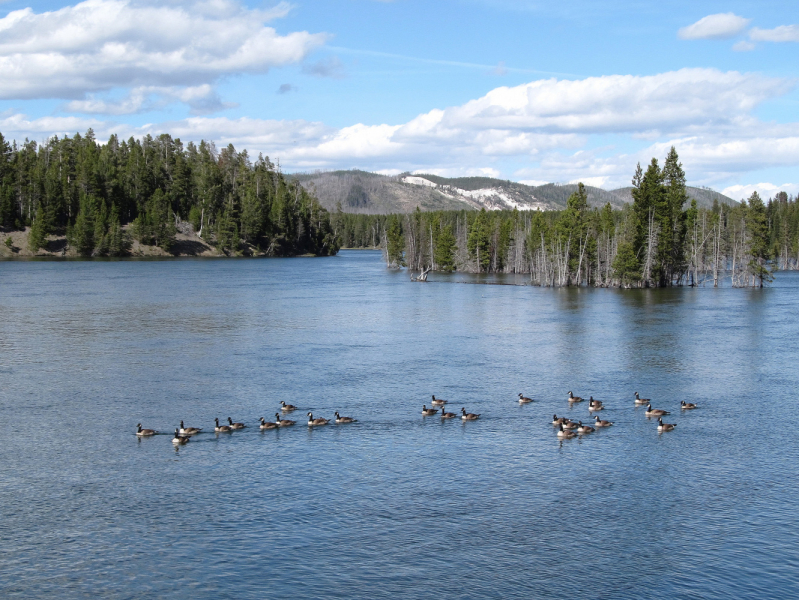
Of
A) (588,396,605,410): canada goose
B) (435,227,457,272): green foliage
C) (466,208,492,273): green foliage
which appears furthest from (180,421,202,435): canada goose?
(435,227,457,272): green foliage

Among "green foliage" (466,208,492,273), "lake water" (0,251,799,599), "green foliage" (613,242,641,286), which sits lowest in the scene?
"lake water" (0,251,799,599)

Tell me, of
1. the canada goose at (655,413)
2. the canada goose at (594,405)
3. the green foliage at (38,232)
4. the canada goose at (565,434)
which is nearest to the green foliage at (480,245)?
the green foliage at (38,232)

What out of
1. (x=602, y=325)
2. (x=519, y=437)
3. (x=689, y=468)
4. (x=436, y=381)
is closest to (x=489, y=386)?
(x=436, y=381)

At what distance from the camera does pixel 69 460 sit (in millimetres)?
33594

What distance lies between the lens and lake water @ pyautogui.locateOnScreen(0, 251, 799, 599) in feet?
79.2

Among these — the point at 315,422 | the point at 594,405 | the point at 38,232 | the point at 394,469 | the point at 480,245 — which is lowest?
the point at 394,469

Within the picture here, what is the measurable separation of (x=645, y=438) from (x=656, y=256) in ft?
311

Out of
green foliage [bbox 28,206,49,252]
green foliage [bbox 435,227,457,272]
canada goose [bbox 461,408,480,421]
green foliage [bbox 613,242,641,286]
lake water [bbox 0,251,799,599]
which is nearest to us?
lake water [bbox 0,251,799,599]

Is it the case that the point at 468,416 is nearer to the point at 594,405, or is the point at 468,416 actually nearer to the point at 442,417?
the point at 442,417

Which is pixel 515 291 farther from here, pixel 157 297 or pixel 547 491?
pixel 547 491

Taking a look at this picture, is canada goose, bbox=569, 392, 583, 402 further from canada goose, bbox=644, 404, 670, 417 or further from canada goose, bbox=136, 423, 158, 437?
canada goose, bbox=136, 423, 158, 437

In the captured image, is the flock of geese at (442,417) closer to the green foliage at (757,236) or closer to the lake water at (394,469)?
the lake water at (394,469)

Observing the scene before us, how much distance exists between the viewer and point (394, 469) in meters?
33.0

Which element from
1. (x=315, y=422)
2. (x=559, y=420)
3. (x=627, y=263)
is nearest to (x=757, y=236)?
(x=627, y=263)
